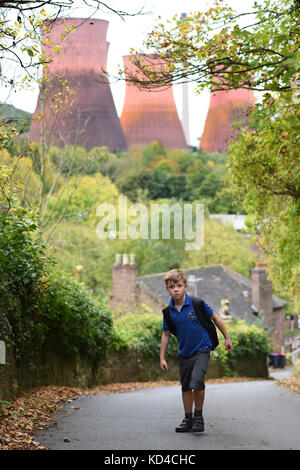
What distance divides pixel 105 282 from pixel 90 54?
43394 mm

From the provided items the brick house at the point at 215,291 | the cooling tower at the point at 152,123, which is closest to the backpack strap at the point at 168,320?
the brick house at the point at 215,291

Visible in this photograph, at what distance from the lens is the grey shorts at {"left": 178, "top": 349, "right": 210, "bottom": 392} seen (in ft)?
24.6

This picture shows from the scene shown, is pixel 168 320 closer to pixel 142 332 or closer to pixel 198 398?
pixel 198 398

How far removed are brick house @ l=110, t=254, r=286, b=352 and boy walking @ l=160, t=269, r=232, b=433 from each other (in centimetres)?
3416

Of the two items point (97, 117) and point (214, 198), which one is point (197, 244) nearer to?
point (214, 198)

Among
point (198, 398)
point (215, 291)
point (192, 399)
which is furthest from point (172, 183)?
point (198, 398)

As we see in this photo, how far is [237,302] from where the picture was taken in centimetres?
5338

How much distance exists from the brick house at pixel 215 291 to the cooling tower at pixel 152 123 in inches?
3445

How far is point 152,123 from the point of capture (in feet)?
482

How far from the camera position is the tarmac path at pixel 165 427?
6621 millimetres

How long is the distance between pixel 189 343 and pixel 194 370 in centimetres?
27

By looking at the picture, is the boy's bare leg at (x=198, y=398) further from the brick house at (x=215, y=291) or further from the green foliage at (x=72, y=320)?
the brick house at (x=215, y=291)

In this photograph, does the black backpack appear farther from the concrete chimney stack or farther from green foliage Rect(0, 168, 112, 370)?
the concrete chimney stack
